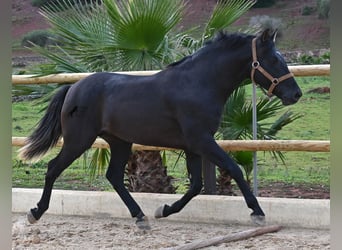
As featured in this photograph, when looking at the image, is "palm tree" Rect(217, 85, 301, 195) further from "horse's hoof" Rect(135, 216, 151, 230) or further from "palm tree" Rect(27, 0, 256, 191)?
"horse's hoof" Rect(135, 216, 151, 230)

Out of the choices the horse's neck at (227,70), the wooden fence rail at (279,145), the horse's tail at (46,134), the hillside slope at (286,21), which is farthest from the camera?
the hillside slope at (286,21)

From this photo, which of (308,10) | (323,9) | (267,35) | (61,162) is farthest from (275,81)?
(308,10)

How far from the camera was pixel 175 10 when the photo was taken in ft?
17.1

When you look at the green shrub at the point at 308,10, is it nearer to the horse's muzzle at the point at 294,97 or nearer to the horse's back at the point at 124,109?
the horse's back at the point at 124,109

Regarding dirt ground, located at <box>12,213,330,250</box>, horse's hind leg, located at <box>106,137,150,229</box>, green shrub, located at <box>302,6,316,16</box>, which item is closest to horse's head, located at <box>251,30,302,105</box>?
dirt ground, located at <box>12,213,330,250</box>

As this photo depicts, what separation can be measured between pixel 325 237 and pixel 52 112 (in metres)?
2.23

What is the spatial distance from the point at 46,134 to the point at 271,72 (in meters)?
1.83

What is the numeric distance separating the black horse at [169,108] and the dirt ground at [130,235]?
0.18 meters

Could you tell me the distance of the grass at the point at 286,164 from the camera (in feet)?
24.6

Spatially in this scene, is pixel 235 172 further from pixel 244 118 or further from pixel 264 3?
pixel 264 3

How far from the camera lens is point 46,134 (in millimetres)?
4574

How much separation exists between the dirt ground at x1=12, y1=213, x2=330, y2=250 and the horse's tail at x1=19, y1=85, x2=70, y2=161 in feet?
1.91

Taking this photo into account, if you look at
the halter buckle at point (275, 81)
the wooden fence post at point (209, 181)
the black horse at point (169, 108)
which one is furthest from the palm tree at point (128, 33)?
the halter buckle at point (275, 81)

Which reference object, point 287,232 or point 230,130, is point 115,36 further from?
point 287,232
